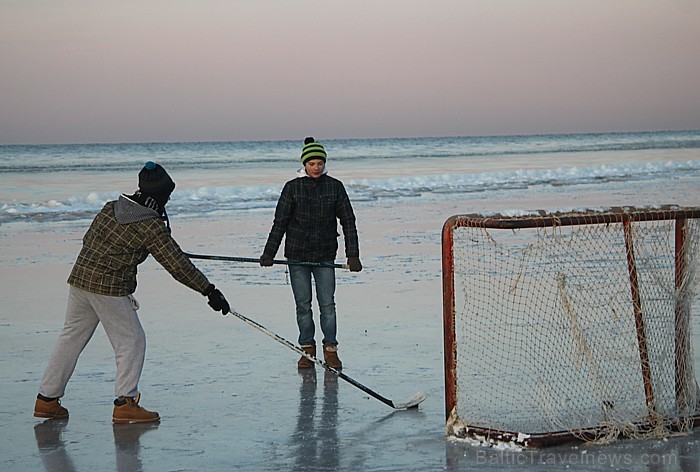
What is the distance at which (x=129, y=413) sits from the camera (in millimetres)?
5797

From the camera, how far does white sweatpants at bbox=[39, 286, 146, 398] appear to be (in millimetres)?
5855

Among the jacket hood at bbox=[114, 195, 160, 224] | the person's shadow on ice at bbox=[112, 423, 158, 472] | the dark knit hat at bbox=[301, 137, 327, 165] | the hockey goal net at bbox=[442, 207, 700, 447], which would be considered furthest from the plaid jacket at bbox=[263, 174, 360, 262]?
the person's shadow on ice at bbox=[112, 423, 158, 472]

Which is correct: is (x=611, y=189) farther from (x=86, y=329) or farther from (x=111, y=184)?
(x=86, y=329)

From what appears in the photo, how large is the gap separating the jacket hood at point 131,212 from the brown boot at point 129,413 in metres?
1.03

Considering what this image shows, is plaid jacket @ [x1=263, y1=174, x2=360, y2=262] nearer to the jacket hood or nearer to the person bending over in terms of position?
the person bending over

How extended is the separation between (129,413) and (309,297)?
6.27 ft

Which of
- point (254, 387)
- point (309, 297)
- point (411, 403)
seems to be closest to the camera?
point (411, 403)

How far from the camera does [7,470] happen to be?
4988 mm

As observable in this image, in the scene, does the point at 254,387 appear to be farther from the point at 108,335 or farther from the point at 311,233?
the point at 311,233

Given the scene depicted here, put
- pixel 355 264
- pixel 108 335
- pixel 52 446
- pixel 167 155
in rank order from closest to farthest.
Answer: pixel 52 446 → pixel 108 335 → pixel 355 264 → pixel 167 155

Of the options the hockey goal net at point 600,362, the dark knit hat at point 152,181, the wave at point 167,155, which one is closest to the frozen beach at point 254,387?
the hockey goal net at point 600,362

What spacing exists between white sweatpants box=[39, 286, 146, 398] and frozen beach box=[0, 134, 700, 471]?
243 mm

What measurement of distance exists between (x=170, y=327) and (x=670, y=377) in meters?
4.29

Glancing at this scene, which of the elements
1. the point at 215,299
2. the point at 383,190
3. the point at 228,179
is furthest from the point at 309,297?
the point at 228,179
